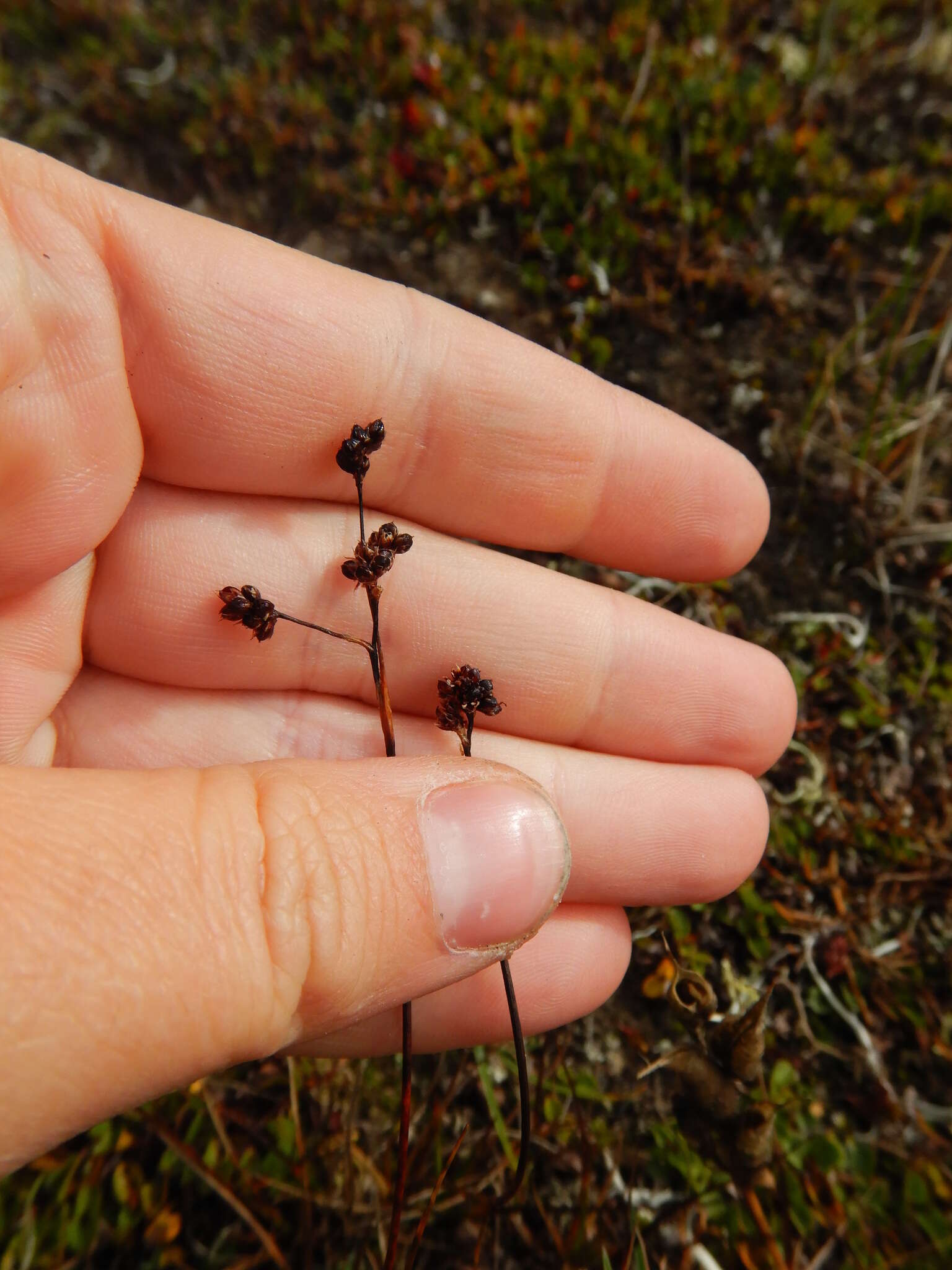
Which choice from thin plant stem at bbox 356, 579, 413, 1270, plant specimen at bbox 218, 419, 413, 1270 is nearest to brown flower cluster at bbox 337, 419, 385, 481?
plant specimen at bbox 218, 419, 413, 1270

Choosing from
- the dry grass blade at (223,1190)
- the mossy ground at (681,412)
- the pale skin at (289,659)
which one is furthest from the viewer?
the mossy ground at (681,412)

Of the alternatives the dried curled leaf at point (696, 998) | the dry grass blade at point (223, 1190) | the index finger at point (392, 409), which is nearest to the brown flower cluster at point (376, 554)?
the index finger at point (392, 409)

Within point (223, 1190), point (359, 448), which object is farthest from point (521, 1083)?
point (359, 448)

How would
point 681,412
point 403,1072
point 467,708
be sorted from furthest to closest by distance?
point 681,412 < point 467,708 < point 403,1072

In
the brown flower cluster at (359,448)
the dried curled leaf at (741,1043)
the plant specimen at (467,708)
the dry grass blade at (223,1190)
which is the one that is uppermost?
the brown flower cluster at (359,448)

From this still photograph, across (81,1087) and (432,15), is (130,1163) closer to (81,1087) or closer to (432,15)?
(81,1087)

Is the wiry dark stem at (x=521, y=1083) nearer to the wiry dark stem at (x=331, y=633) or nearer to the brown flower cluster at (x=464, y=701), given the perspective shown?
the brown flower cluster at (x=464, y=701)

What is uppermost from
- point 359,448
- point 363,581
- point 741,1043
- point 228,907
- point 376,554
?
point 359,448

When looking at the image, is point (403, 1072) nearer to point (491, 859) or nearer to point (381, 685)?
point (491, 859)
